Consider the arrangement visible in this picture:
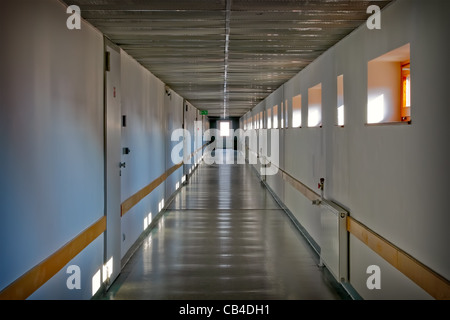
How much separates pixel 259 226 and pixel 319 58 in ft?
10.1

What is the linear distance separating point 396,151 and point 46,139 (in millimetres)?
2543

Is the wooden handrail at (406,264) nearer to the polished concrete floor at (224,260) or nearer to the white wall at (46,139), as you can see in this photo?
the polished concrete floor at (224,260)

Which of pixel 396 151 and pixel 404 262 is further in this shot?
pixel 396 151

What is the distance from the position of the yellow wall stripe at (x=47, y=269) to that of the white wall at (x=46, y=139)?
4 cm

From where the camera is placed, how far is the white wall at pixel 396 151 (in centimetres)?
246

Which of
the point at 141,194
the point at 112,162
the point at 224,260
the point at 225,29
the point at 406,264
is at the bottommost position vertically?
the point at 224,260

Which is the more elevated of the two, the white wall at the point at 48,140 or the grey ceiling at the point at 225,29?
the grey ceiling at the point at 225,29

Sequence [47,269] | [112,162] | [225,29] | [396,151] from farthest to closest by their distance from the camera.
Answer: [112,162], [225,29], [396,151], [47,269]

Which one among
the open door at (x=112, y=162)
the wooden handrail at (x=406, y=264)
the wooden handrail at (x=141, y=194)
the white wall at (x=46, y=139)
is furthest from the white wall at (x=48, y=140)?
the wooden handrail at (x=406, y=264)

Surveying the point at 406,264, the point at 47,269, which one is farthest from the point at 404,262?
the point at 47,269

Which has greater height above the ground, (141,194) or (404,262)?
(141,194)

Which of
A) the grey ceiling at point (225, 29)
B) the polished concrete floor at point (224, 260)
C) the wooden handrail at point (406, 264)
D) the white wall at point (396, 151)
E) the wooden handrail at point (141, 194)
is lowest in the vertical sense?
the polished concrete floor at point (224, 260)

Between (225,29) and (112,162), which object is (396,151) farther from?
(112,162)

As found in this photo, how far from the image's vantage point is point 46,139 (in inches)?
111
